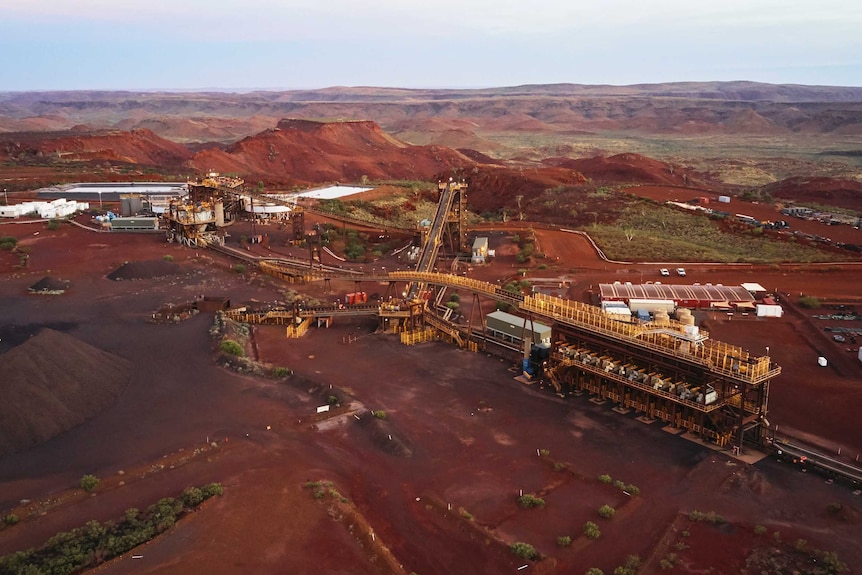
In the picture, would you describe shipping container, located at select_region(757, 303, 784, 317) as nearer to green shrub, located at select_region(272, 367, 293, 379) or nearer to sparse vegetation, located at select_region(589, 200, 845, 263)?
sparse vegetation, located at select_region(589, 200, 845, 263)

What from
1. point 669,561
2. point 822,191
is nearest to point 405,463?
point 669,561

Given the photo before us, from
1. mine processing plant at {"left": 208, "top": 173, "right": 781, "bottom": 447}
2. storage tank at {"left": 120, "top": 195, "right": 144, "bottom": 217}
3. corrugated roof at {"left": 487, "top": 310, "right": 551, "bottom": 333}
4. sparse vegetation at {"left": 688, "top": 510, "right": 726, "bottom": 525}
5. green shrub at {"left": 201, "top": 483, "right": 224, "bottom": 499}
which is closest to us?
sparse vegetation at {"left": 688, "top": 510, "right": 726, "bottom": 525}

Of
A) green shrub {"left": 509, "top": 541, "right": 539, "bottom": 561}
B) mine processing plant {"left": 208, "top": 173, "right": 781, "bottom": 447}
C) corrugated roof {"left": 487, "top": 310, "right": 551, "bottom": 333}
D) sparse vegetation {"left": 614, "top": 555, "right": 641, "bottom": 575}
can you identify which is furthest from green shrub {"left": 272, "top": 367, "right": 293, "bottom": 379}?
sparse vegetation {"left": 614, "top": 555, "right": 641, "bottom": 575}

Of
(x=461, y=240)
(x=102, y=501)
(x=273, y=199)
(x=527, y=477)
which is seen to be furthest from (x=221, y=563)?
(x=273, y=199)

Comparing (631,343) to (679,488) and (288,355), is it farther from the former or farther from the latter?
(288,355)

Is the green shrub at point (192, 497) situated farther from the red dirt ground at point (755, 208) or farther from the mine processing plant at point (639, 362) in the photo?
the red dirt ground at point (755, 208)

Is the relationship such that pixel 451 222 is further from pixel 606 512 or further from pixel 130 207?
pixel 606 512
